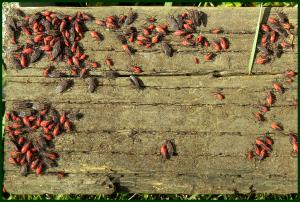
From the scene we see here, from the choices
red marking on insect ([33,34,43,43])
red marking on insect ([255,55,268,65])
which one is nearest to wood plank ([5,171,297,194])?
red marking on insect ([255,55,268,65])

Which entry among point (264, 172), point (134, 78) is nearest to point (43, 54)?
point (134, 78)

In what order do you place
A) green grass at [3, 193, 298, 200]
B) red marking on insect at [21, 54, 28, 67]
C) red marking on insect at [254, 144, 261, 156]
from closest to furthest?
red marking on insect at [254, 144, 261, 156]
red marking on insect at [21, 54, 28, 67]
green grass at [3, 193, 298, 200]

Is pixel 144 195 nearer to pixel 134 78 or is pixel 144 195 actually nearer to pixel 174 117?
pixel 174 117

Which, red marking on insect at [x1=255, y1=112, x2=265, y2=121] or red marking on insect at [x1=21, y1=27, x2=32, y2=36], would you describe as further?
red marking on insect at [x1=21, y1=27, x2=32, y2=36]

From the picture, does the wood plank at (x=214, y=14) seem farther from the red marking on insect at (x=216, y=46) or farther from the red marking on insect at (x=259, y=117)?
the red marking on insect at (x=259, y=117)

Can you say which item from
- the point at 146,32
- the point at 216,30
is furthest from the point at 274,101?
the point at 146,32

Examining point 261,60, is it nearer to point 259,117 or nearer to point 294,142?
point 259,117

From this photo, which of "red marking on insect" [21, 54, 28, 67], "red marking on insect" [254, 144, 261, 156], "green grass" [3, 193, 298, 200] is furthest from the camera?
"green grass" [3, 193, 298, 200]

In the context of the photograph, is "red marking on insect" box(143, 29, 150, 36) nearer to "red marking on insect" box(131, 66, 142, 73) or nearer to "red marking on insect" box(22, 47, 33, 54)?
"red marking on insect" box(131, 66, 142, 73)
